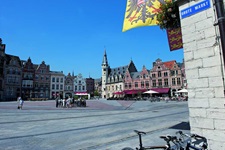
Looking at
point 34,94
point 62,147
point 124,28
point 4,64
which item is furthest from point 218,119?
point 34,94

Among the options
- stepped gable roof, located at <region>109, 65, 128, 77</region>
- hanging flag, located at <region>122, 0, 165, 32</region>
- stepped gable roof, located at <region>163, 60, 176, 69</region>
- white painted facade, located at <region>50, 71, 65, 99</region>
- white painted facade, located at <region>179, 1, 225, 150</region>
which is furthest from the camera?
stepped gable roof, located at <region>109, 65, 128, 77</region>

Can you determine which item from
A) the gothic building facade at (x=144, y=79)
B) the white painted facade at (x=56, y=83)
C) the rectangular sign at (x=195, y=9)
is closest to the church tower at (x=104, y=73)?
the gothic building facade at (x=144, y=79)

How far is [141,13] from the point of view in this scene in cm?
579

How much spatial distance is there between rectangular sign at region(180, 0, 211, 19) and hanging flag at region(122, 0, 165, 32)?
1.08 meters

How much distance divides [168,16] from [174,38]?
73cm

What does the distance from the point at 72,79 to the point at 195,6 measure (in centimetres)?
7672

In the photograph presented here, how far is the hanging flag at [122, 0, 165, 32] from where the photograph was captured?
5641 mm

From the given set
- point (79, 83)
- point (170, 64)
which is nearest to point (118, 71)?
point (79, 83)

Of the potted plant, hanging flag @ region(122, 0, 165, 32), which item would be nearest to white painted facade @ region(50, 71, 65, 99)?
hanging flag @ region(122, 0, 165, 32)

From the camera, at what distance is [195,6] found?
4.32 meters

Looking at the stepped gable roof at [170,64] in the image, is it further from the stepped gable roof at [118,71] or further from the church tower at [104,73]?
the church tower at [104,73]

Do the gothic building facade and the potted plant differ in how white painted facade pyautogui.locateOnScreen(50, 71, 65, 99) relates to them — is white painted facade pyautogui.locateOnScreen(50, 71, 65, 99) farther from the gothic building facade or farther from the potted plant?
the potted plant

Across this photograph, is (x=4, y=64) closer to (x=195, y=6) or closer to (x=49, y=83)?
(x=49, y=83)

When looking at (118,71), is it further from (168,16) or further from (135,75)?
(168,16)
